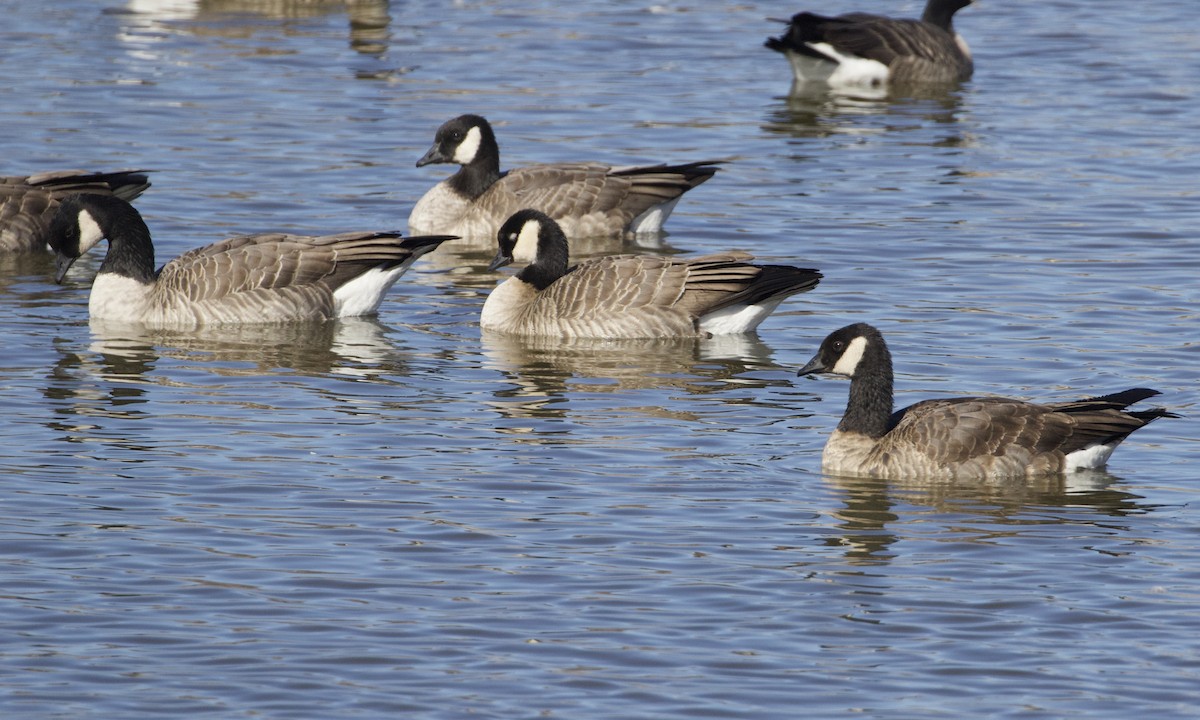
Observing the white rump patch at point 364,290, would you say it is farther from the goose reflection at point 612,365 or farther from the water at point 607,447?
the goose reflection at point 612,365

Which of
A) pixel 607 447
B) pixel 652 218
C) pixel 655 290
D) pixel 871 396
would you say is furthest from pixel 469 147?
pixel 871 396

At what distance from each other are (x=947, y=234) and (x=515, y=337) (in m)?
5.33

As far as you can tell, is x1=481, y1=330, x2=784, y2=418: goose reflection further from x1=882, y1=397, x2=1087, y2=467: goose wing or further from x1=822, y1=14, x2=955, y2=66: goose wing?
x1=822, y1=14, x2=955, y2=66: goose wing

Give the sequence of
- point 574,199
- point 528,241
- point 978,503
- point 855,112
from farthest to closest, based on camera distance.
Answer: point 855,112 → point 574,199 → point 528,241 → point 978,503

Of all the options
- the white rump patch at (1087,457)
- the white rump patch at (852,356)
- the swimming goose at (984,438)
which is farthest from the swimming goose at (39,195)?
the white rump patch at (1087,457)

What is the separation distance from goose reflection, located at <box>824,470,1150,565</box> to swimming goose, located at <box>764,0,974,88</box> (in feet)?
50.9

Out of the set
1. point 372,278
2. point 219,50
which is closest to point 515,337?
point 372,278

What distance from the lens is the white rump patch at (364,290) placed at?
16.5 m

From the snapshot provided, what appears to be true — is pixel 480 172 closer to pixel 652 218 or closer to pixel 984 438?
pixel 652 218

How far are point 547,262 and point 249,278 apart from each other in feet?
8.18

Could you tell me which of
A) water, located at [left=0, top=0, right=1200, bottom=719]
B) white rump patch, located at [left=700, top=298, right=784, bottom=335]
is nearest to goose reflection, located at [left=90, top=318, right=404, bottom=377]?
water, located at [left=0, top=0, right=1200, bottom=719]

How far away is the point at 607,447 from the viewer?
12844 millimetres

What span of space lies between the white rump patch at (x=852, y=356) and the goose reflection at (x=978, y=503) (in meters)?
0.80

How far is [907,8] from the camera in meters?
33.3
